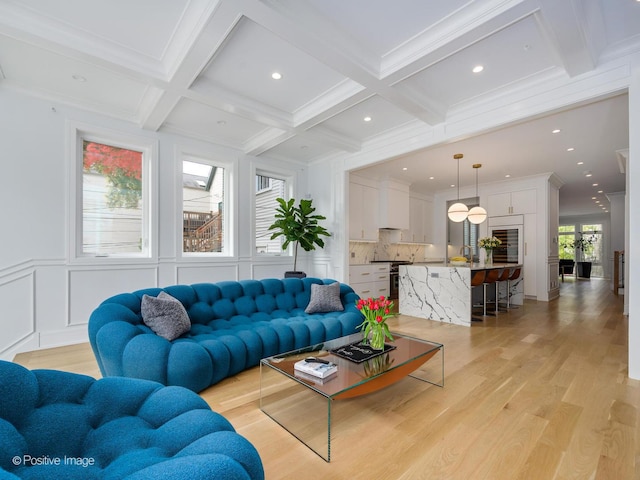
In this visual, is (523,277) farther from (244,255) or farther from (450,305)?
(244,255)

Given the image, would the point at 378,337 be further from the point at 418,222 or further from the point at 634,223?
the point at 418,222

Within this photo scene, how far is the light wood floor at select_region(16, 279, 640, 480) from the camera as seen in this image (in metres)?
1.67

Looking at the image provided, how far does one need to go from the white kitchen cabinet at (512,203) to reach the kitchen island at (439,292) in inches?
86.9

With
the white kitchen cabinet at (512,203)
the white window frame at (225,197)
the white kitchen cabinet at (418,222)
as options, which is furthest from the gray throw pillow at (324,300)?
the white kitchen cabinet at (512,203)

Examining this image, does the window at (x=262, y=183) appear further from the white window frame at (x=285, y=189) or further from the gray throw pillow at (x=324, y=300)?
the gray throw pillow at (x=324, y=300)

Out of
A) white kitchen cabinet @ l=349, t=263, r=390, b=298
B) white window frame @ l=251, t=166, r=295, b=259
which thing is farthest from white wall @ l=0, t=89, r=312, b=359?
white kitchen cabinet @ l=349, t=263, r=390, b=298

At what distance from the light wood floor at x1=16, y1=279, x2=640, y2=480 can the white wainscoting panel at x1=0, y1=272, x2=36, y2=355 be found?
0.26 metres

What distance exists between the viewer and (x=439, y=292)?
5.04m

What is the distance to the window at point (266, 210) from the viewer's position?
5.93 metres

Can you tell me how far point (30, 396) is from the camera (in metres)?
1.14

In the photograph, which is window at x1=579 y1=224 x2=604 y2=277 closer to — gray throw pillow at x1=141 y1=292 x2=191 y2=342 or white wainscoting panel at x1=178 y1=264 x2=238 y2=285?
white wainscoting panel at x1=178 y1=264 x2=238 y2=285

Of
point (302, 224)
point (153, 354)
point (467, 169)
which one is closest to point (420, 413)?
point (153, 354)

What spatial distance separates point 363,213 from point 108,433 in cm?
609

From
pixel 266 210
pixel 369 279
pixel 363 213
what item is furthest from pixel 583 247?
pixel 266 210
